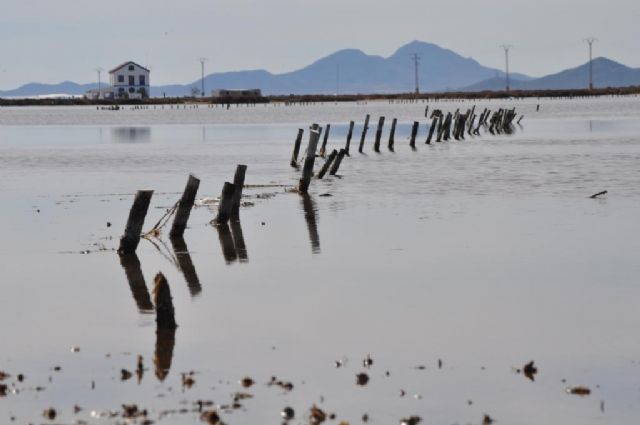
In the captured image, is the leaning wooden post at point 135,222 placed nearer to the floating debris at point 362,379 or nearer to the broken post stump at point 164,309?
the broken post stump at point 164,309

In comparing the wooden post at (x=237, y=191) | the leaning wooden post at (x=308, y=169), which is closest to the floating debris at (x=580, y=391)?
the wooden post at (x=237, y=191)

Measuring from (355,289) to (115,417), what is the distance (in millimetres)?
7253

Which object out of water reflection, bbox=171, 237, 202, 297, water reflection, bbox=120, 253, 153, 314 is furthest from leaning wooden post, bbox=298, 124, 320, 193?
water reflection, bbox=120, 253, 153, 314

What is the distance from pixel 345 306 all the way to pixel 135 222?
6.69 metres

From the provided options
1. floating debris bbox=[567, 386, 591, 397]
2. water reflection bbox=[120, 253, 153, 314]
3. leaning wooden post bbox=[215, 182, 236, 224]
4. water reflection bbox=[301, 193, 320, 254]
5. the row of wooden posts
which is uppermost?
the row of wooden posts

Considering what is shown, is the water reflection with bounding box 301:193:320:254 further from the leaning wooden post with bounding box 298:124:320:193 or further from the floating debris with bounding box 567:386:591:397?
the floating debris with bounding box 567:386:591:397

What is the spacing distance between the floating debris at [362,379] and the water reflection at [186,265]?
5853 mm

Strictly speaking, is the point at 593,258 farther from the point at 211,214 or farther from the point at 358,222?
the point at 211,214

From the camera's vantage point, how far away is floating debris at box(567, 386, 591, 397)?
12617 millimetres

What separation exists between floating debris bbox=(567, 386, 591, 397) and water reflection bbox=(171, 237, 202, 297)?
24.4 feet

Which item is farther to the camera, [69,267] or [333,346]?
[69,267]

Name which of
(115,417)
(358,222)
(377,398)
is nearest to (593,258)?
(358,222)

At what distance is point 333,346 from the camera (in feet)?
48.8

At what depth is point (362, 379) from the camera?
1320 centimetres
